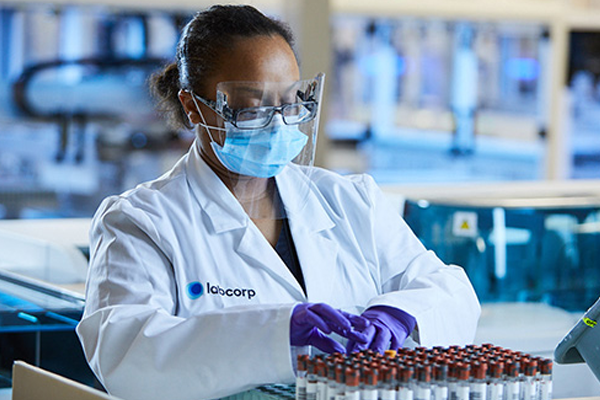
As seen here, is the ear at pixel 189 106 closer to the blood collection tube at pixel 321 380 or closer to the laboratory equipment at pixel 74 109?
the blood collection tube at pixel 321 380

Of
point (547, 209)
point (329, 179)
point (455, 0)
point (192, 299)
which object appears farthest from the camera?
point (455, 0)

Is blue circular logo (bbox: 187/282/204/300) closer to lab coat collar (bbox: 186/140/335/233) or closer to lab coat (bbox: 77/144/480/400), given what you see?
lab coat (bbox: 77/144/480/400)

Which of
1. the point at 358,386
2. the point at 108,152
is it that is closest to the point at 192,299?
the point at 358,386

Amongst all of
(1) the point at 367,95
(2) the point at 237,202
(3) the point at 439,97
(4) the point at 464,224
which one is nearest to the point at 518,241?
(4) the point at 464,224

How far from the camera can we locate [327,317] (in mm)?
1389

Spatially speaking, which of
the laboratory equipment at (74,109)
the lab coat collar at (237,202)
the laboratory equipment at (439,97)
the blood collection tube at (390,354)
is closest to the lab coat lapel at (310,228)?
the lab coat collar at (237,202)

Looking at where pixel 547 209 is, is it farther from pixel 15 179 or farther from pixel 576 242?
pixel 15 179

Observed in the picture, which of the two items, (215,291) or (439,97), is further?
(439,97)

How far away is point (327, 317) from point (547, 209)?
2072 mm

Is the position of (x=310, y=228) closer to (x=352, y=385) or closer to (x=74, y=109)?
(x=352, y=385)

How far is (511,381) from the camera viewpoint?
1294mm

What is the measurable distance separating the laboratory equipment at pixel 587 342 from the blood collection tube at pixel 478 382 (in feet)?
1.26

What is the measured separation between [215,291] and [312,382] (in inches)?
15.6

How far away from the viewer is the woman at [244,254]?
1443 millimetres
